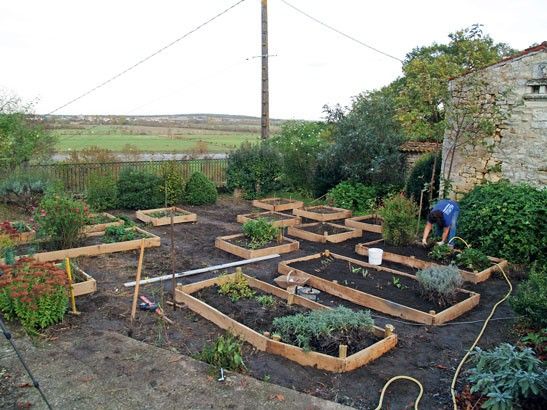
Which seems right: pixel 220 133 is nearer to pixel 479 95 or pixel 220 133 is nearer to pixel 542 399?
pixel 479 95

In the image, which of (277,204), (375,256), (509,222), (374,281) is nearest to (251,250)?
(375,256)

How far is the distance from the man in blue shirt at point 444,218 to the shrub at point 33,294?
5.90m

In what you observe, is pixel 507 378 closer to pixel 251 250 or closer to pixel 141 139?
pixel 251 250

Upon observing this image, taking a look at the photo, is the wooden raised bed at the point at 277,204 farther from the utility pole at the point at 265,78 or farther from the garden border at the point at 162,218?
the utility pole at the point at 265,78

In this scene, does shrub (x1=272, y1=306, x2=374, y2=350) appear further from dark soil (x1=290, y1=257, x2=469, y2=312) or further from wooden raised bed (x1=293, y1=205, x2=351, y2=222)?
wooden raised bed (x1=293, y1=205, x2=351, y2=222)

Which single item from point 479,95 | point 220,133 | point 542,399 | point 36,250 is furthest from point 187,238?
point 220,133

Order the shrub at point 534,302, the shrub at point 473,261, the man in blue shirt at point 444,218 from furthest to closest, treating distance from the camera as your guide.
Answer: the man in blue shirt at point 444,218 < the shrub at point 473,261 < the shrub at point 534,302

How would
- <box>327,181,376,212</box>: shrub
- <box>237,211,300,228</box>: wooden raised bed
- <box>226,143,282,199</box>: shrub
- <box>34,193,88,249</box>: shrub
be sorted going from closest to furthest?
1. <box>34,193,88,249</box>: shrub
2. <box>237,211,300,228</box>: wooden raised bed
3. <box>327,181,376,212</box>: shrub
4. <box>226,143,282,199</box>: shrub

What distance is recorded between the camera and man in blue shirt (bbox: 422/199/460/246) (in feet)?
26.5

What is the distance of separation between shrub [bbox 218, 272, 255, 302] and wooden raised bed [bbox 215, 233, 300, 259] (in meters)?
1.74

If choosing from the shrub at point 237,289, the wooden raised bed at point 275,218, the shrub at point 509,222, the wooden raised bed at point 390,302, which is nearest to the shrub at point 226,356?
the shrub at point 237,289

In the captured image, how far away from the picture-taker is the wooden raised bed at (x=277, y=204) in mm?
12789

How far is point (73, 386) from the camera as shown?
3861 mm

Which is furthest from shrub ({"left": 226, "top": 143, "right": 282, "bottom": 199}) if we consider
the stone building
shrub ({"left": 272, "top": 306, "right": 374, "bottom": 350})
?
shrub ({"left": 272, "top": 306, "right": 374, "bottom": 350})
